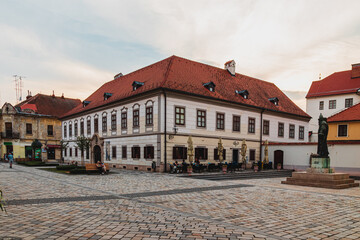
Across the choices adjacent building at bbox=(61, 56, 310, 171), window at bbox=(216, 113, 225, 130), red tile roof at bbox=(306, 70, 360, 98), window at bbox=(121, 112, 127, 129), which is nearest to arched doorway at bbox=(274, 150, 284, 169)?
A: adjacent building at bbox=(61, 56, 310, 171)

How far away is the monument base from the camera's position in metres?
14.3

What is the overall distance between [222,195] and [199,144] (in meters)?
15.1

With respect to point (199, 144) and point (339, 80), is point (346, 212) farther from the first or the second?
point (339, 80)

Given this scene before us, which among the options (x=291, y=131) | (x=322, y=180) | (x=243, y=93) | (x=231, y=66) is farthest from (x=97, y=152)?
(x=322, y=180)

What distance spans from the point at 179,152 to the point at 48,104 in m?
36.3

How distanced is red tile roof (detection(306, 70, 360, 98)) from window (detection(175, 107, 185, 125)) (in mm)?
34478

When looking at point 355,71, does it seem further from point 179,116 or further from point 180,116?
point 179,116

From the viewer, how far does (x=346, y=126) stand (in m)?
30.2

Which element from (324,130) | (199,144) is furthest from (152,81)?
(324,130)

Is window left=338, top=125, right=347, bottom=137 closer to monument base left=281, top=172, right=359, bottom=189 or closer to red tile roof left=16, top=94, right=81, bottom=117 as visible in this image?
monument base left=281, top=172, right=359, bottom=189

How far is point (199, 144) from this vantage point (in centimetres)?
2631

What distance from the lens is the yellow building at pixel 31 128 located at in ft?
149

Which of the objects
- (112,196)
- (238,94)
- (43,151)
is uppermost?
(238,94)

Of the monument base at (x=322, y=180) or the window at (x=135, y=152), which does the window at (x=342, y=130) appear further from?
the window at (x=135, y=152)
